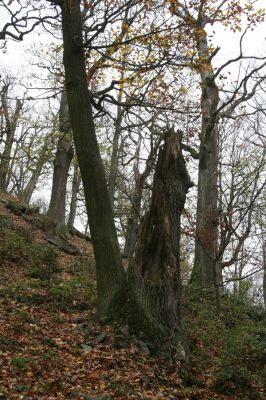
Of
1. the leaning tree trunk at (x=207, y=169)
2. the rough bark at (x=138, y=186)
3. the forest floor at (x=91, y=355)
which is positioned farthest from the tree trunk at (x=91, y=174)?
the leaning tree trunk at (x=207, y=169)

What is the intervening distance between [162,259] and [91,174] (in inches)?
74.8

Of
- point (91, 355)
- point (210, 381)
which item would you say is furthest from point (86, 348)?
point (210, 381)

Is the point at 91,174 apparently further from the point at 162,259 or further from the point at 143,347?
the point at 143,347

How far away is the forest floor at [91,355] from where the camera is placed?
5.06 metres

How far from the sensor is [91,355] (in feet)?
19.6

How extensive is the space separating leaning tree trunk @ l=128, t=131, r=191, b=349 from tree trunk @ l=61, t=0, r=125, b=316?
1.16 ft

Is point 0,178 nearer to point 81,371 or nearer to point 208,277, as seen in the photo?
point 208,277

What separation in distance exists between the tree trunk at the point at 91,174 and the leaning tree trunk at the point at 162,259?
0.35 meters

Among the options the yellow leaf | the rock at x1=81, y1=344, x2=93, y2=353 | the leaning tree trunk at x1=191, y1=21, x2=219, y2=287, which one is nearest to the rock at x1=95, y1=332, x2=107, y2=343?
the rock at x1=81, y1=344, x2=93, y2=353

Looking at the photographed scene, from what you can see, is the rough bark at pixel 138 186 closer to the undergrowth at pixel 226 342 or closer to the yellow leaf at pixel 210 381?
the undergrowth at pixel 226 342

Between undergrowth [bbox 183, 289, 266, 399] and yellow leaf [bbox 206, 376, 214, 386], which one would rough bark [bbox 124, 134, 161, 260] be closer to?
undergrowth [bbox 183, 289, 266, 399]

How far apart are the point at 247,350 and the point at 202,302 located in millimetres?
3191

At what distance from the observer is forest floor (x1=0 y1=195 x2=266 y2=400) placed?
199 inches

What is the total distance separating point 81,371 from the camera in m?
5.50
